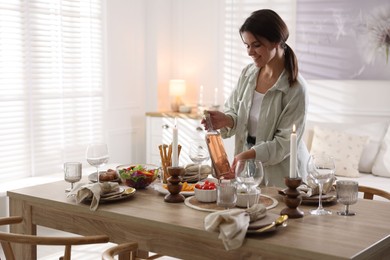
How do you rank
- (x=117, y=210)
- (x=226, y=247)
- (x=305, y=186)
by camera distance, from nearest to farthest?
(x=226, y=247) < (x=117, y=210) < (x=305, y=186)

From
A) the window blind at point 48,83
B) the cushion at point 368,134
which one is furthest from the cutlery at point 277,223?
the window blind at point 48,83

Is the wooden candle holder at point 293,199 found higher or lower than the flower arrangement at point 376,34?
lower

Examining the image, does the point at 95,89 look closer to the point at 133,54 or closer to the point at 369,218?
the point at 133,54

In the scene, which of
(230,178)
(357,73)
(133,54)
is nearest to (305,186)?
(230,178)

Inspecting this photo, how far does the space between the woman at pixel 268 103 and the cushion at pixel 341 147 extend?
1.98m

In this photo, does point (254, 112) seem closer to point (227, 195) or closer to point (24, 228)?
point (227, 195)

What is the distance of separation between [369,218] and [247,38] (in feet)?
3.57

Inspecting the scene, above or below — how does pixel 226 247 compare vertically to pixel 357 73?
below

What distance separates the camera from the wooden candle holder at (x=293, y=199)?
2387 mm

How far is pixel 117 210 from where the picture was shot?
8.30 feet

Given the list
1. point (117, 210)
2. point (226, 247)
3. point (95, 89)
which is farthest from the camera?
point (95, 89)

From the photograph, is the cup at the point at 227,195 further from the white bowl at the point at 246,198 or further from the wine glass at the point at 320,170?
the wine glass at the point at 320,170

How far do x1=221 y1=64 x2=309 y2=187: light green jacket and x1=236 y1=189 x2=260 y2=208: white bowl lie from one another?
51cm

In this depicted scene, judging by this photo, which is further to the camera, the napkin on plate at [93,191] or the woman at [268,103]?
the woman at [268,103]
